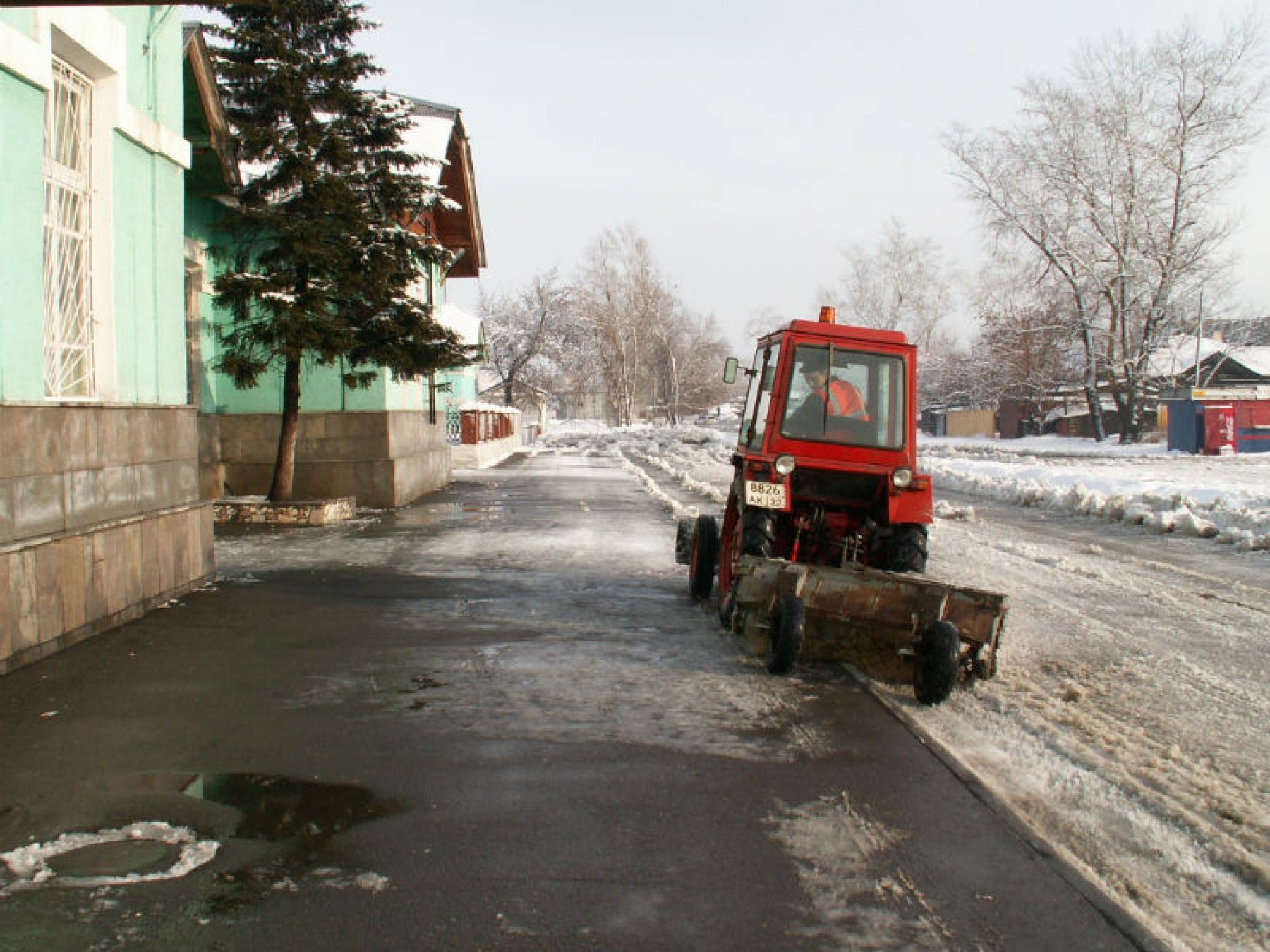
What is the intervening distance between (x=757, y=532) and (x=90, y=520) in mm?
5041

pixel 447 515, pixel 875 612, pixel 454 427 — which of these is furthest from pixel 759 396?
pixel 454 427

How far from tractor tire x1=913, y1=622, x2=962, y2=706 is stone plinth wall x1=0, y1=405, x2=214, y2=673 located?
5723mm

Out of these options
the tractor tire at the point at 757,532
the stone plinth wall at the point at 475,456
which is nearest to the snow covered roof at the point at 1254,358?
the stone plinth wall at the point at 475,456

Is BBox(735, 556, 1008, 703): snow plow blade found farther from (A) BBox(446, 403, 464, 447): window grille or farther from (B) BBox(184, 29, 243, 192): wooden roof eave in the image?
(A) BBox(446, 403, 464, 447): window grille

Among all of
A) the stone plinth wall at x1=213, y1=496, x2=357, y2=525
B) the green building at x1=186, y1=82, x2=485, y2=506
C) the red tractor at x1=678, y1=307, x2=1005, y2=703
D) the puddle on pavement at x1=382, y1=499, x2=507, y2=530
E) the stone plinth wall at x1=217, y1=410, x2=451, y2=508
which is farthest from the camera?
the stone plinth wall at x1=217, y1=410, x2=451, y2=508

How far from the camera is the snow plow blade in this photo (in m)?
6.61

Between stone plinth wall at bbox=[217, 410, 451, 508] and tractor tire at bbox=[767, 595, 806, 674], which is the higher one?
stone plinth wall at bbox=[217, 410, 451, 508]

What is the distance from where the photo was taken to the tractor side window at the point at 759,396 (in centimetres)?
862

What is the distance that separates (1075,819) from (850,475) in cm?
390

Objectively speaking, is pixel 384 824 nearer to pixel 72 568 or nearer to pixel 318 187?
pixel 72 568

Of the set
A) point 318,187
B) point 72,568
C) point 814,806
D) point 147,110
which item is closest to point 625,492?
point 318,187

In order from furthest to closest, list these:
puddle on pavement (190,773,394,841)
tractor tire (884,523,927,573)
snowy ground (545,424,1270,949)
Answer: tractor tire (884,523,927,573) → puddle on pavement (190,773,394,841) → snowy ground (545,424,1270,949)

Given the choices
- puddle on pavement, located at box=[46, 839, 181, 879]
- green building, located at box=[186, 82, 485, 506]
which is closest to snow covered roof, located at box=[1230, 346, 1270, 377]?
green building, located at box=[186, 82, 485, 506]

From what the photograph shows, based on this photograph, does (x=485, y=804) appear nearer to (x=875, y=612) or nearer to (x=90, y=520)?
(x=875, y=612)
